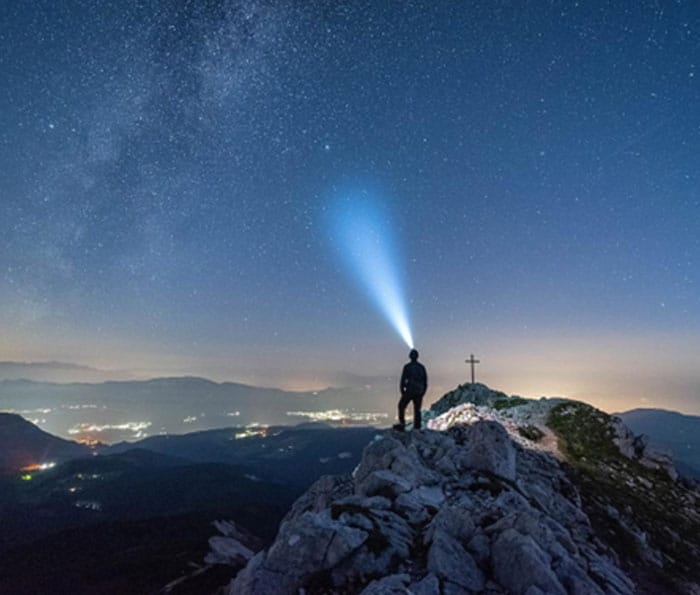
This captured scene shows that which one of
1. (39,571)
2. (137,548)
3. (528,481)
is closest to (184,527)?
(137,548)

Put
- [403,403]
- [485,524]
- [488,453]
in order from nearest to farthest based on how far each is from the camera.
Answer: [485,524], [488,453], [403,403]

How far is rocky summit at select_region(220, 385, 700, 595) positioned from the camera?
1227cm

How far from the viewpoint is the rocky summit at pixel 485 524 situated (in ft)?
40.2

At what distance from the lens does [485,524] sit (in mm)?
14414

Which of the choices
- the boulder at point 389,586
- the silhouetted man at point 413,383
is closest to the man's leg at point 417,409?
the silhouetted man at point 413,383

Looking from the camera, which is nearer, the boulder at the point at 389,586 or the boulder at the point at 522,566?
the boulder at the point at 389,586

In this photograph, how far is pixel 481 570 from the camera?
1245cm

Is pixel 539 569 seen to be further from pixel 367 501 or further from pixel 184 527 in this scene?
pixel 184 527

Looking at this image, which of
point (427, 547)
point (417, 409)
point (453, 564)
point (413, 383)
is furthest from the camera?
point (417, 409)

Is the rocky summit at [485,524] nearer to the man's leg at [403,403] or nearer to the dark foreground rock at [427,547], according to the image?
the dark foreground rock at [427,547]

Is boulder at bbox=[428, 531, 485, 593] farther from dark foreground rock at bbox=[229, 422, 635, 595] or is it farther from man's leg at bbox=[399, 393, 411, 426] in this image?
man's leg at bbox=[399, 393, 411, 426]

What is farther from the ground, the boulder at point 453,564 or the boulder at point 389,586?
the boulder at point 453,564

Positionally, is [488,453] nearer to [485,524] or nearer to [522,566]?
[485,524]

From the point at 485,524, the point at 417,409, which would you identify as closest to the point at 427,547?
the point at 485,524
